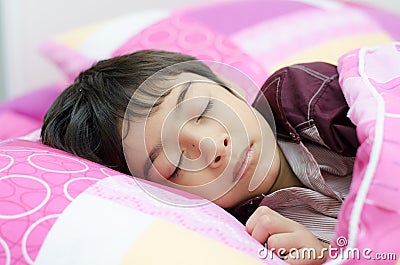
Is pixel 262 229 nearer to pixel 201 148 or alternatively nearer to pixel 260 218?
pixel 260 218

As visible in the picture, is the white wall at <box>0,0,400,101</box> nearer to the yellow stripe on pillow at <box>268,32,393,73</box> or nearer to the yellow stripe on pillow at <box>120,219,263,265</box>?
the yellow stripe on pillow at <box>268,32,393,73</box>

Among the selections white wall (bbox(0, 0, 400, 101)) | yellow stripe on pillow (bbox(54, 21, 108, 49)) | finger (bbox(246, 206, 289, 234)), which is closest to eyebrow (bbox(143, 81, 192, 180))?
finger (bbox(246, 206, 289, 234))

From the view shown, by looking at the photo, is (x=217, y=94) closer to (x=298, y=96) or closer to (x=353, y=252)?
(x=298, y=96)

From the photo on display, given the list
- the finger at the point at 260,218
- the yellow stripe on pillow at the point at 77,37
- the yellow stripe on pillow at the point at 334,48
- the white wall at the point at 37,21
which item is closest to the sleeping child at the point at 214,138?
the finger at the point at 260,218

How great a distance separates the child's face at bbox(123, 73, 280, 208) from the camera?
79 centimetres

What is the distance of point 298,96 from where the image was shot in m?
0.89

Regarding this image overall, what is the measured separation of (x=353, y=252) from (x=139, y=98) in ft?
1.11

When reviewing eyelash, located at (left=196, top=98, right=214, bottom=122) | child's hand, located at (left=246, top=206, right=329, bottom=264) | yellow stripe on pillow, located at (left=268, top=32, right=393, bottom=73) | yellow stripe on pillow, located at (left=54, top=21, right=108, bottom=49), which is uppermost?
yellow stripe on pillow, located at (left=268, top=32, right=393, bottom=73)

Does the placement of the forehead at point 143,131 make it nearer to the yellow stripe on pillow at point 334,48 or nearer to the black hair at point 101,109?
the black hair at point 101,109

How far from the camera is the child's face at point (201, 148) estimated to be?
79 centimetres

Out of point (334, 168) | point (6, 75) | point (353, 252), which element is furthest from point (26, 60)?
point (353, 252)

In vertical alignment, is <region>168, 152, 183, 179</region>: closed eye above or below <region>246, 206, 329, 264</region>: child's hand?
above

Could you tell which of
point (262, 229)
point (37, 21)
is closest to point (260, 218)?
point (262, 229)

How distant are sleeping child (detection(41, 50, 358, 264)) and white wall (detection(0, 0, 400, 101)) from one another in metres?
0.93
